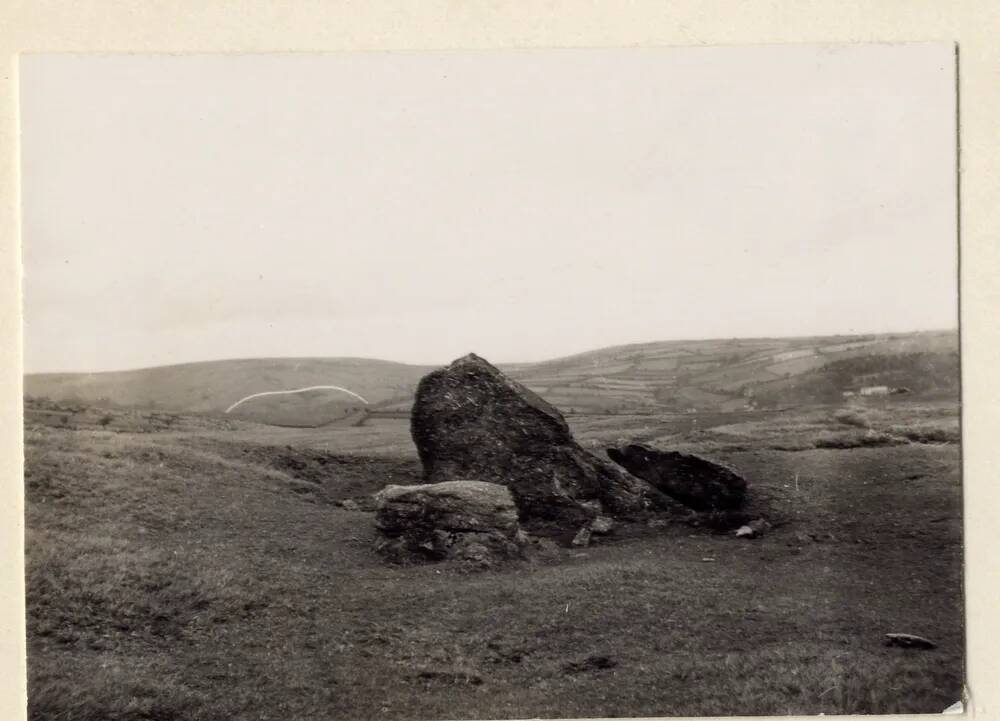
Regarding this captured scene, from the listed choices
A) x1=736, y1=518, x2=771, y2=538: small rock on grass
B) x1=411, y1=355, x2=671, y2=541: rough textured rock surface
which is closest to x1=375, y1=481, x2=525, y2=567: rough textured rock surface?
x1=411, y1=355, x2=671, y2=541: rough textured rock surface

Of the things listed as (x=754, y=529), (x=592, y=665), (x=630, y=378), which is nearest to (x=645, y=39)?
(x=630, y=378)

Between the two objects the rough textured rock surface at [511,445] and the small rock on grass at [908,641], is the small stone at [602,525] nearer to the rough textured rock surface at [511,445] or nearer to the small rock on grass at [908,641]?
the rough textured rock surface at [511,445]

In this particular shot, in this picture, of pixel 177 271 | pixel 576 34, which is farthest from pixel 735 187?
pixel 177 271

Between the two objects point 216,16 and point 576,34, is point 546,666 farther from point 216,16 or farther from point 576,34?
point 216,16

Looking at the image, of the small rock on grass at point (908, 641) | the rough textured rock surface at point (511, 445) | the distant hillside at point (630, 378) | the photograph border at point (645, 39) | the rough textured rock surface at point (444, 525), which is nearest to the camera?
the small rock on grass at point (908, 641)

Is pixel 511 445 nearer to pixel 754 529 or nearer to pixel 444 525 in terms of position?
pixel 444 525

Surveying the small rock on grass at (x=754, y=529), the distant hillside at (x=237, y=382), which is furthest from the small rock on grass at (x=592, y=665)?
the distant hillside at (x=237, y=382)
